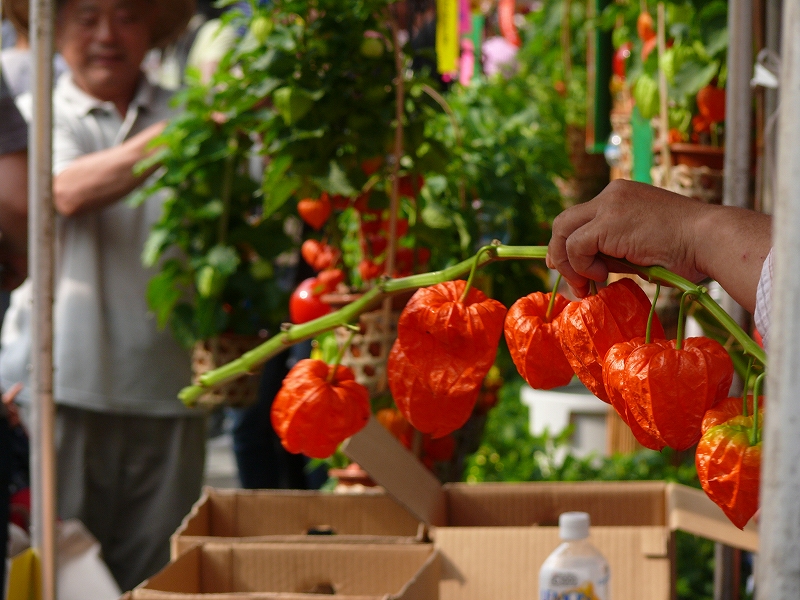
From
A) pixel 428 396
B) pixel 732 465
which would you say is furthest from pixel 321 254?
pixel 732 465

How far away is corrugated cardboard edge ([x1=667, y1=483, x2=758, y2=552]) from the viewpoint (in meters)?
1.26

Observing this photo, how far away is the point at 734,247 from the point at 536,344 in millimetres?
174

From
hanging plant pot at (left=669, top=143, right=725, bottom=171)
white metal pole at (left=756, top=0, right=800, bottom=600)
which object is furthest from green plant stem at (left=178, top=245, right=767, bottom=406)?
hanging plant pot at (left=669, top=143, right=725, bottom=171)

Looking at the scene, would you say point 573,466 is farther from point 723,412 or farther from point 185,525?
point 723,412

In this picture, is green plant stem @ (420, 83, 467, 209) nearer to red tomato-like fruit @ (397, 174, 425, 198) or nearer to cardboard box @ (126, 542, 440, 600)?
red tomato-like fruit @ (397, 174, 425, 198)

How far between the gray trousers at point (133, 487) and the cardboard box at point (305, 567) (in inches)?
43.9

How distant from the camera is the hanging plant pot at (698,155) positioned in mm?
1534

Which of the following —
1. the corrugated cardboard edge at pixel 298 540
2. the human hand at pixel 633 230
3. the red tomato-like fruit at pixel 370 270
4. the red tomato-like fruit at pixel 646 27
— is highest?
the red tomato-like fruit at pixel 646 27

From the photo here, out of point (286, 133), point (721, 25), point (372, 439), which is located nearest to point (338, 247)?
point (286, 133)

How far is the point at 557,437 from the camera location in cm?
341

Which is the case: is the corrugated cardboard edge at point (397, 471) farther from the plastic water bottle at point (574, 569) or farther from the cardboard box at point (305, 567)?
the plastic water bottle at point (574, 569)

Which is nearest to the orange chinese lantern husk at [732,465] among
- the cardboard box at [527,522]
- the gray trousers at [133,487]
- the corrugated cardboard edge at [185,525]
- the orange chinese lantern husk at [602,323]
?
the orange chinese lantern husk at [602,323]

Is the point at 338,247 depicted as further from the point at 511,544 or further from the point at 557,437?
the point at 557,437

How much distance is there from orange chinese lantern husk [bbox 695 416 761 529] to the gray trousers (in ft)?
6.02
